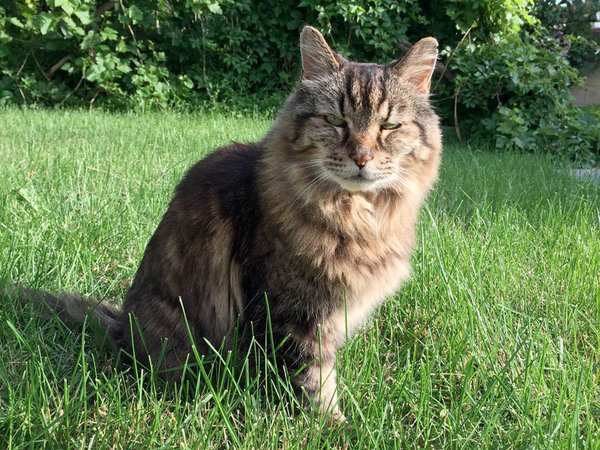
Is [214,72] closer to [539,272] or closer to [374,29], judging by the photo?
[374,29]

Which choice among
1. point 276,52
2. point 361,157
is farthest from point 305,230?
point 276,52

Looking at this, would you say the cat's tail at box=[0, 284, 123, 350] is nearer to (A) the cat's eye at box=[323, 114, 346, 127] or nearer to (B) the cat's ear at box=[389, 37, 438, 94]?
(A) the cat's eye at box=[323, 114, 346, 127]

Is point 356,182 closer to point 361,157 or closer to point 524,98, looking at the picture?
point 361,157

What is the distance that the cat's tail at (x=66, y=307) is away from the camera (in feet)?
5.58

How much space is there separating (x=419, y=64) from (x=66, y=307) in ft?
4.77

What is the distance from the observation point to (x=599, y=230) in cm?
254

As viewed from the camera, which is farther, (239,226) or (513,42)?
(513,42)

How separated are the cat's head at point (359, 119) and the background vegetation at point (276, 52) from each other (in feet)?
13.0

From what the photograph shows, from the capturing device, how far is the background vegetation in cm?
A: 541

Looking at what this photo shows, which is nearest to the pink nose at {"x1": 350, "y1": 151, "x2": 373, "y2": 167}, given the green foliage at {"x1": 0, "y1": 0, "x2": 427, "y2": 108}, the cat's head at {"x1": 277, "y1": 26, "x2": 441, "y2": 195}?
the cat's head at {"x1": 277, "y1": 26, "x2": 441, "y2": 195}

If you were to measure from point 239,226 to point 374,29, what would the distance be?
5.73m

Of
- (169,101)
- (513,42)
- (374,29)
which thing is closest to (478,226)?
(513,42)

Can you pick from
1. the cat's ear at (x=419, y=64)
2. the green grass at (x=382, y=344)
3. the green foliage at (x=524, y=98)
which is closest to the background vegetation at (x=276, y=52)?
the green foliage at (x=524, y=98)

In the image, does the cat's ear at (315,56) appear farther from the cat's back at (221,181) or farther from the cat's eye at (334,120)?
the cat's back at (221,181)
